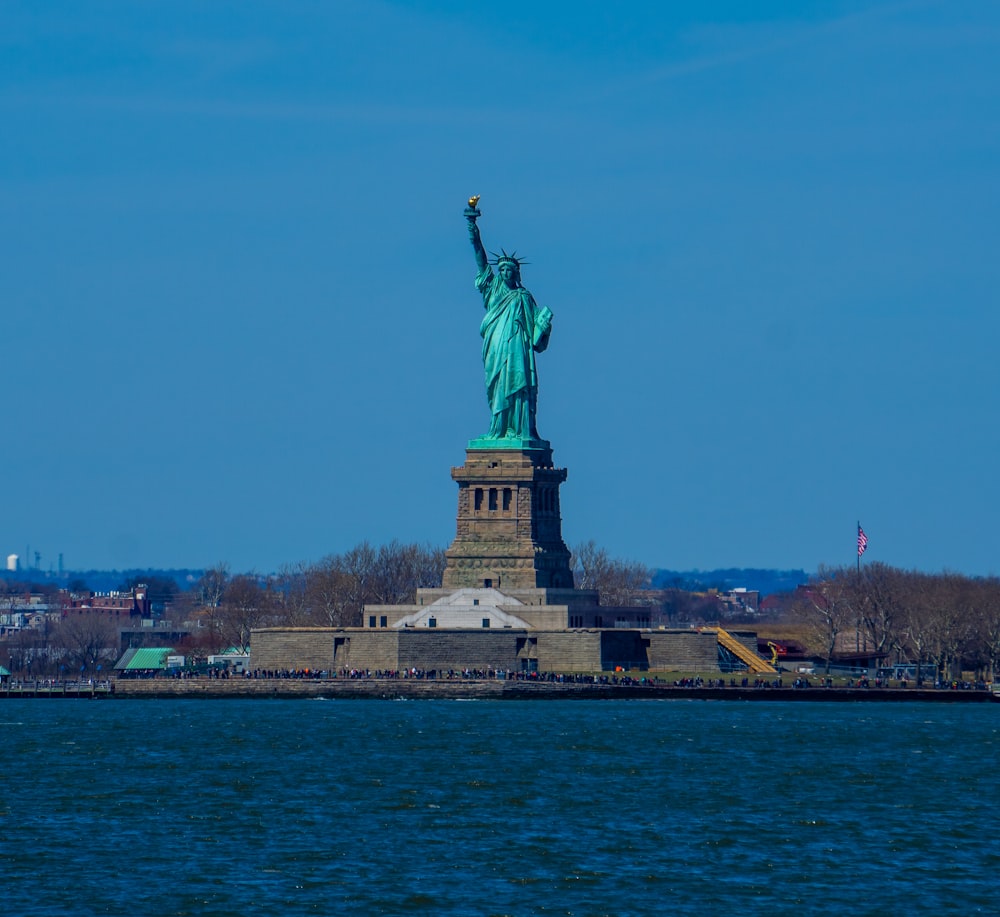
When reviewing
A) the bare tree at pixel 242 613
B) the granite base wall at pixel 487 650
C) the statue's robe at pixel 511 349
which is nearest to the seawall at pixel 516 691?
the granite base wall at pixel 487 650

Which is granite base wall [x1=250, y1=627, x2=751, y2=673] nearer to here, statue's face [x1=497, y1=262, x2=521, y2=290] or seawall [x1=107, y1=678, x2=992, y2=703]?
seawall [x1=107, y1=678, x2=992, y2=703]

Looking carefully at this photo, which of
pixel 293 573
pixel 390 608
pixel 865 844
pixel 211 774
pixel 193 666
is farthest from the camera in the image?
pixel 293 573

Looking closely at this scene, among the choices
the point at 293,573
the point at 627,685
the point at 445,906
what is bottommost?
the point at 445,906

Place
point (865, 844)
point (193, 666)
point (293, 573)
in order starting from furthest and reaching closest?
point (293, 573), point (193, 666), point (865, 844)

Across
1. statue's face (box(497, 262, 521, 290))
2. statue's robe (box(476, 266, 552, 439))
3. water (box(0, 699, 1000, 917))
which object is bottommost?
water (box(0, 699, 1000, 917))

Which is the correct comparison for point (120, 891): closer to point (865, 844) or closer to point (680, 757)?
point (865, 844)

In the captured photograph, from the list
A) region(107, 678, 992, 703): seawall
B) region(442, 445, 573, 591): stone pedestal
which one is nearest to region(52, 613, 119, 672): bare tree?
region(107, 678, 992, 703): seawall

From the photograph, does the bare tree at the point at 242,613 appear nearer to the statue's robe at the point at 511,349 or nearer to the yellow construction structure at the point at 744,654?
the statue's robe at the point at 511,349

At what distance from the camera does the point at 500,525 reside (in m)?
115

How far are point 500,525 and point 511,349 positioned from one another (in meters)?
7.96

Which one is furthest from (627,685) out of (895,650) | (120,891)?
(120,891)

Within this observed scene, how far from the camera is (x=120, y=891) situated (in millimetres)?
48062

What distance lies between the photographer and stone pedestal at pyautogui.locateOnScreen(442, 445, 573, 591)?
114m

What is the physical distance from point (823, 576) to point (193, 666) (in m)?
49.0
